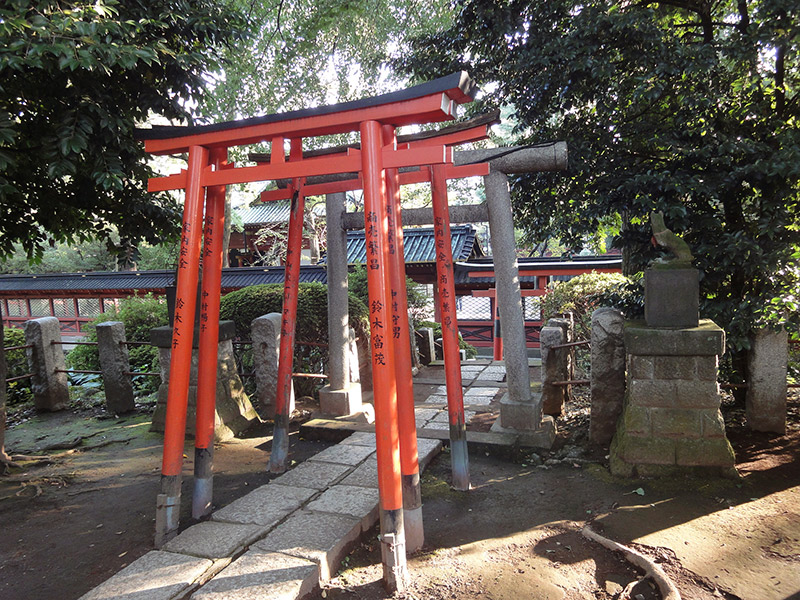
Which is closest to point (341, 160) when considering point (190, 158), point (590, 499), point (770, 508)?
point (190, 158)

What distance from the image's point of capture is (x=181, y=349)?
3.54 meters

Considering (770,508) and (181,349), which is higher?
(181,349)

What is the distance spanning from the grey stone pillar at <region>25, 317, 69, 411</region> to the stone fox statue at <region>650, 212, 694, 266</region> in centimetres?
841

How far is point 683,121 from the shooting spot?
4953 mm

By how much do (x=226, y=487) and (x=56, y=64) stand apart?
3.63 meters

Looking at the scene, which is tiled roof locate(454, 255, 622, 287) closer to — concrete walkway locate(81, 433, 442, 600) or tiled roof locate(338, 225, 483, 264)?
tiled roof locate(338, 225, 483, 264)

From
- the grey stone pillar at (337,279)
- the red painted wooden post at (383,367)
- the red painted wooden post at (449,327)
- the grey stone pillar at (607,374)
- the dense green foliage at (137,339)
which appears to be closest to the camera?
the red painted wooden post at (383,367)

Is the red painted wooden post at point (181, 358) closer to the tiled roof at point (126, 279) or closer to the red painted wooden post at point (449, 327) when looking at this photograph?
the red painted wooden post at point (449, 327)

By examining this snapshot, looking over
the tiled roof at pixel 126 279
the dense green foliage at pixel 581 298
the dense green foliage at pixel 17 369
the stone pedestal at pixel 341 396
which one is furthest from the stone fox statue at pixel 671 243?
the tiled roof at pixel 126 279

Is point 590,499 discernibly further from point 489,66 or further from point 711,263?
point 489,66

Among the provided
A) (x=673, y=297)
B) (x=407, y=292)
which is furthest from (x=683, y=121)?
(x=407, y=292)

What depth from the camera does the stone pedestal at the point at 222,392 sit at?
5.85 m

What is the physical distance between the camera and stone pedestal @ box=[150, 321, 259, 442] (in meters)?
5.85

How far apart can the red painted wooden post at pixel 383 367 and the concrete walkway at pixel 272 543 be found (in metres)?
0.46
